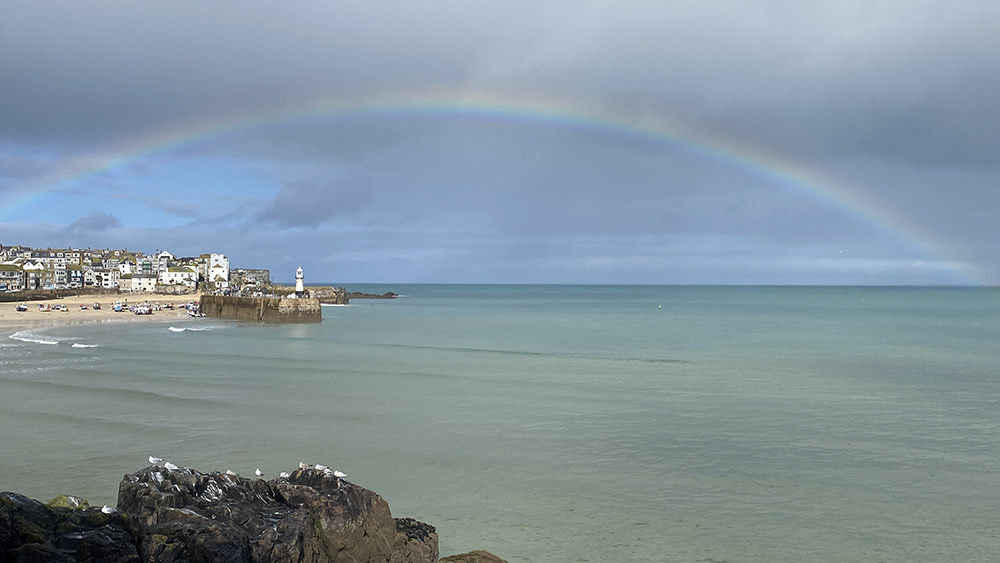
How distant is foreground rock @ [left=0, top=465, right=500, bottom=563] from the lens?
680cm

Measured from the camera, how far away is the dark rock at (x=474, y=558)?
29.1 feet

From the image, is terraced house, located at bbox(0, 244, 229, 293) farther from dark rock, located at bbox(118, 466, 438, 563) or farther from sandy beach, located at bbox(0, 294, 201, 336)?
dark rock, located at bbox(118, 466, 438, 563)

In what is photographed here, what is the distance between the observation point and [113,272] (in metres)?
138

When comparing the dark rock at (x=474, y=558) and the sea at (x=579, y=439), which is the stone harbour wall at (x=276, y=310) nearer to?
the sea at (x=579, y=439)

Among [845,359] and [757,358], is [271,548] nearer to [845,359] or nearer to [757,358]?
[757,358]

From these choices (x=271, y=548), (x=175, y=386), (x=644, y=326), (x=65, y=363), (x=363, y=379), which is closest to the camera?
(x=271, y=548)

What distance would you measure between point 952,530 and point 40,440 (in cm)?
1764

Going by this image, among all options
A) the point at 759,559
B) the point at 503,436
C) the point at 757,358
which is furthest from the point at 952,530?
the point at 757,358

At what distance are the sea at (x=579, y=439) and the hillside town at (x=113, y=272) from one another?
90.1 meters

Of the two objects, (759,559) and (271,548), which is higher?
(271,548)

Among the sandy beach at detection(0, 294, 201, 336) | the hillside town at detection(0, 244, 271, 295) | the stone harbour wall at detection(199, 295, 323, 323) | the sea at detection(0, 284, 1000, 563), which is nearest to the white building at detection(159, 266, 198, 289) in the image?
the hillside town at detection(0, 244, 271, 295)

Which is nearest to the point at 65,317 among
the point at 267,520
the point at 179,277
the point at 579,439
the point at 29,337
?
the point at 29,337

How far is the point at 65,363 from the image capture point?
3100 cm

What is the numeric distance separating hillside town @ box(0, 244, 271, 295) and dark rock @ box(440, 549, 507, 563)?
10934cm
